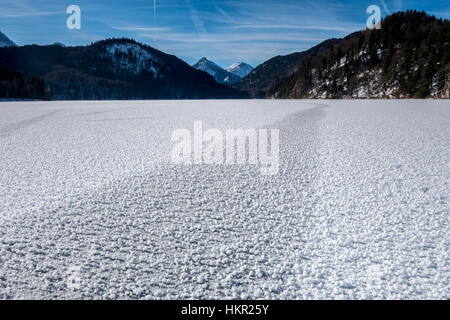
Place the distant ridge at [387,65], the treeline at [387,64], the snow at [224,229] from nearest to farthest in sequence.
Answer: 1. the snow at [224,229]
2. the distant ridge at [387,65]
3. the treeline at [387,64]

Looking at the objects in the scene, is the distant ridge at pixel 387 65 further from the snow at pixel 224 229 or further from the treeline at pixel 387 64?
the snow at pixel 224 229

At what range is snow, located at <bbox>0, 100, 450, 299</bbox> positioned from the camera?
7.04 ft

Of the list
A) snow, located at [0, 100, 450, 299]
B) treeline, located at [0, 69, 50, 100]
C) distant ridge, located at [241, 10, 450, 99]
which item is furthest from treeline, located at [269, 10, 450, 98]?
treeline, located at [0, 69, 50, 100]

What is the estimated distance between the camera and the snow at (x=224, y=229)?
7.04 feet

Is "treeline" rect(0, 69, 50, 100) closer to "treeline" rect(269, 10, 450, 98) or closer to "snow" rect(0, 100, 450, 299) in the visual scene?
"snow" rect(0, 100, 450, 299)

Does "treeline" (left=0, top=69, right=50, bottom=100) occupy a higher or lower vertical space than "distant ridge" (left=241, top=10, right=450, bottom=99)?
lower

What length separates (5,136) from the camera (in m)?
8.91

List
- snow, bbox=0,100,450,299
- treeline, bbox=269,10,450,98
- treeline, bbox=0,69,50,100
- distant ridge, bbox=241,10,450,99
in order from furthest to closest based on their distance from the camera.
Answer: treeline, bbox=269,10,450,98 < distant ridge, bbox=241,10,450,99 < treeline, bbox=0,69,50,100 < snow, bbox=0,100,450,299

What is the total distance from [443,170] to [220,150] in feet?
13.7

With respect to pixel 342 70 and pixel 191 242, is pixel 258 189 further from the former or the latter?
pixel 342 70

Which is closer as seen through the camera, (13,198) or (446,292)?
(446,292)

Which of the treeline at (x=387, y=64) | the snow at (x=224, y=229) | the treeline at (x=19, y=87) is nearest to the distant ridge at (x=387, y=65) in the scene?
the treeline at (x=387, y=64)
